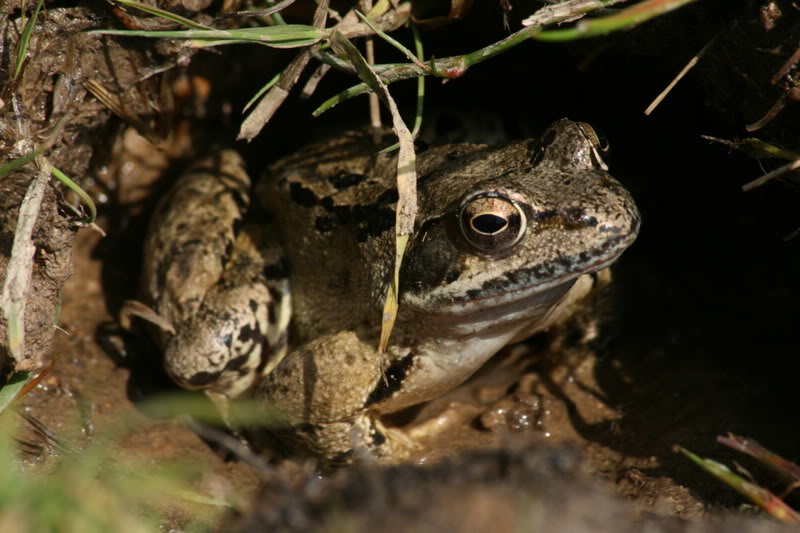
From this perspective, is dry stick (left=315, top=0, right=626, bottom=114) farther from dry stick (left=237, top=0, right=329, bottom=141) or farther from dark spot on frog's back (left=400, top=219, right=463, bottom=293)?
dark spot on frog's back (left=400, top=219, right=463, bottom=293)

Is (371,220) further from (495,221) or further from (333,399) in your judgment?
(333,399)

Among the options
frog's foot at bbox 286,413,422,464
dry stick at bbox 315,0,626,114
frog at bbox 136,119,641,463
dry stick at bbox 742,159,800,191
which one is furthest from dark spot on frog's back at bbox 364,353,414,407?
dry stick at bbox 742,159,800,191

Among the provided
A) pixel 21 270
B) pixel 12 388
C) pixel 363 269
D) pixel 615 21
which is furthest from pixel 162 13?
pixel 615 21

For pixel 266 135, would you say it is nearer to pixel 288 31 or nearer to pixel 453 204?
pixel 288 31

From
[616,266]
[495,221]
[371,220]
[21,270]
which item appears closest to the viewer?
[21,270]

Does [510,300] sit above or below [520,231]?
below

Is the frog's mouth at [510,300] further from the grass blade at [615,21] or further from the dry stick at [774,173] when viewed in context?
the grass blade at [615,21]

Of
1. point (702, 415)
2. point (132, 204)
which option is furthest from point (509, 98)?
point (132, 204)

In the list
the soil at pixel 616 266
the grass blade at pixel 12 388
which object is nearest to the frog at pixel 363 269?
the soil at pixel 616 266
